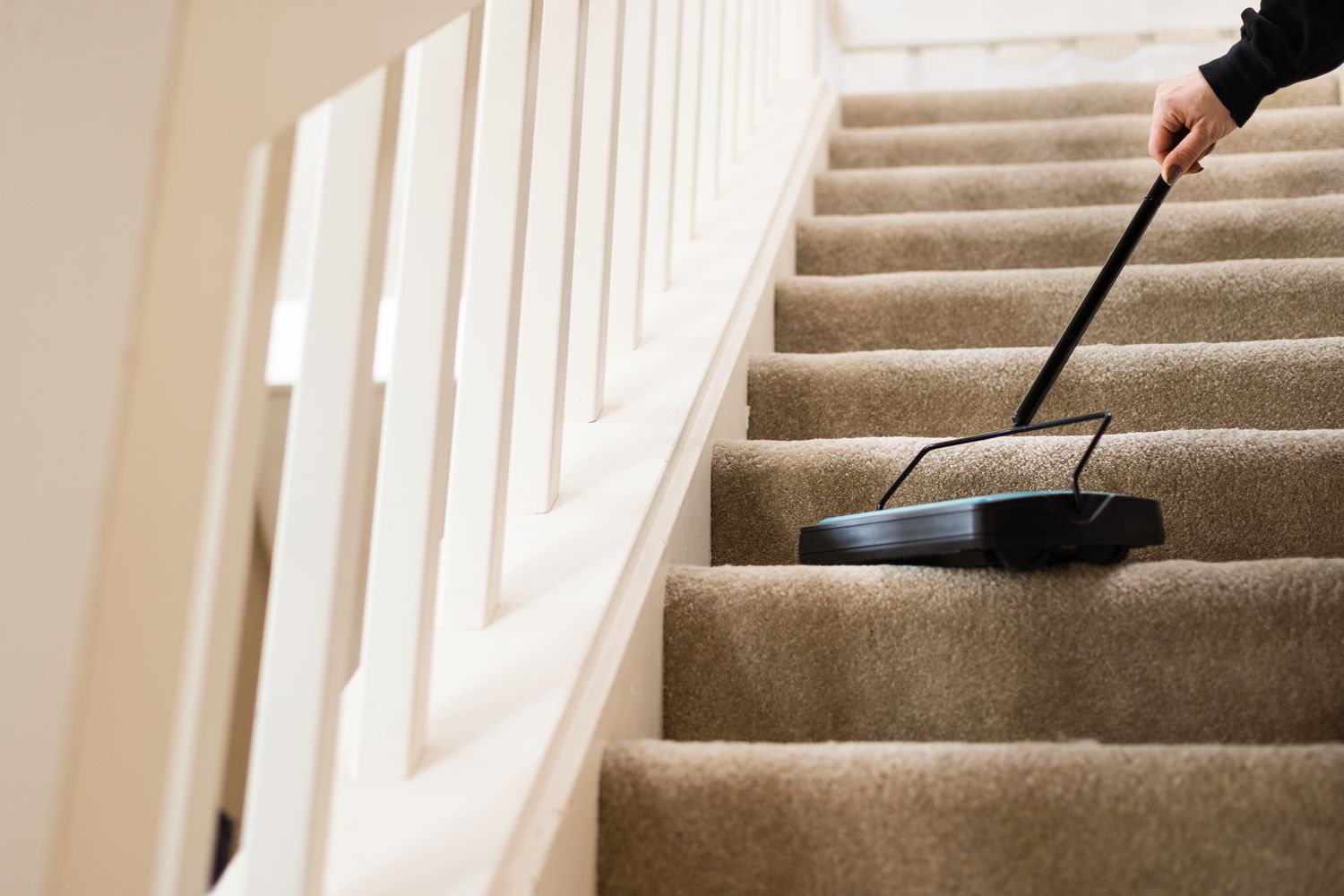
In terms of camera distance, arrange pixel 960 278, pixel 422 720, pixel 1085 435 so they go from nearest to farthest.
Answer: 1. pixel 422 720
2. pixel 1085 435
3. pixel 960 278

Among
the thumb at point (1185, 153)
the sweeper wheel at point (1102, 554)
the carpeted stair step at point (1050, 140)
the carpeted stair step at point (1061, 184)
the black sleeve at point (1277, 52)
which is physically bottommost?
the sweeper wheel at point (1102, 554)

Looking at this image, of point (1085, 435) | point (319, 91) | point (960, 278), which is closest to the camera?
point (319, 91)

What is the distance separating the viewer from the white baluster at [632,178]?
1.10m

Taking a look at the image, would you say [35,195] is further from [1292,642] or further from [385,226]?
[1292,642]

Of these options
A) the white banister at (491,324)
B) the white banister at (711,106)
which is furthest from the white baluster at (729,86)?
the white banister at (491,324)

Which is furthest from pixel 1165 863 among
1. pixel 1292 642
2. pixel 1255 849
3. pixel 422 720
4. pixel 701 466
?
pixel 701 466

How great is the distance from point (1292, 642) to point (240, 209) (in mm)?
741

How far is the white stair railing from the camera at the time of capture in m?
0.36

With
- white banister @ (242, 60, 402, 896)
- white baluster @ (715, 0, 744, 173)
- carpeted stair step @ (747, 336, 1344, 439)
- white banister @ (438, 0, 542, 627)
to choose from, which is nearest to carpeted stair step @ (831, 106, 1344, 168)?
white baluster @ (715, 0, 744, 173)

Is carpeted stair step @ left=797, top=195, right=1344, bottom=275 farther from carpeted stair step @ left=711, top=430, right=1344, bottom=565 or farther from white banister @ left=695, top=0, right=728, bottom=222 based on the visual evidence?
carpeted stair step @ left=711, top=430, right=1344, bottom=565

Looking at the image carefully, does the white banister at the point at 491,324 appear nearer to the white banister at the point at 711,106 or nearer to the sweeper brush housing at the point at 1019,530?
the sweeper brush housing at the point at 1019,530

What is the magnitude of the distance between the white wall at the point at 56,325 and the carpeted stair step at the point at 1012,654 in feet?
1.86

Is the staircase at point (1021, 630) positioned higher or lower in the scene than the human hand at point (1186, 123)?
lower

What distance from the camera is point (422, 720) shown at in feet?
1.98
